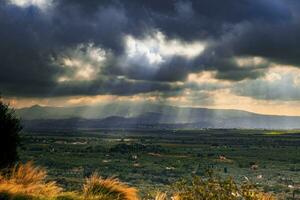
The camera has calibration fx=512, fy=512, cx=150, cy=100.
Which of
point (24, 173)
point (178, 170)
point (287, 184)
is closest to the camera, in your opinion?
point (24, 173)

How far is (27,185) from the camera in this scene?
1539 cm

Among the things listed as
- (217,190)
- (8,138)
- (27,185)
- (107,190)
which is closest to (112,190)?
(107,190)

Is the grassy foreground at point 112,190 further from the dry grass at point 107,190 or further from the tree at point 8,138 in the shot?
the tree at point 8,138

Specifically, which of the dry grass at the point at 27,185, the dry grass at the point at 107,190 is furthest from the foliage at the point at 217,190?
the dry grass at the point at 27,185

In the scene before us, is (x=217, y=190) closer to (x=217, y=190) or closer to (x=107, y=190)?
(x=217, y=190)

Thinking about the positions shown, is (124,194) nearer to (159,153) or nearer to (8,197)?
(8,197)

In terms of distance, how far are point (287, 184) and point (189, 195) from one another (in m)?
78.2

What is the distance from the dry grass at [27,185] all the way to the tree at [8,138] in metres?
6.70

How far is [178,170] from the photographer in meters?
117

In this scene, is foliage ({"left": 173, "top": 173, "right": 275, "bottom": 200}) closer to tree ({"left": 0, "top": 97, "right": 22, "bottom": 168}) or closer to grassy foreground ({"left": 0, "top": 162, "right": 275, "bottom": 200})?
grassy foreground ({"left": 0, "top": 162, "right": 275, "bottom": 200})

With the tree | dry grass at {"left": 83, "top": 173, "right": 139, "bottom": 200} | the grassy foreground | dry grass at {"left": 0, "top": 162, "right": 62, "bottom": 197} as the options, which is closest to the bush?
the grassy foreground

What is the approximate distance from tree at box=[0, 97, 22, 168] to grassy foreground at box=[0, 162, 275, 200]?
24.9 ft

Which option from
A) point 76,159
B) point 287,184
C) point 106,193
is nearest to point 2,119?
point 106,193

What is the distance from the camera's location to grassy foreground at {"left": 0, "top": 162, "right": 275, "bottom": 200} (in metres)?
13.1
